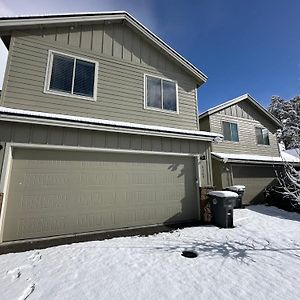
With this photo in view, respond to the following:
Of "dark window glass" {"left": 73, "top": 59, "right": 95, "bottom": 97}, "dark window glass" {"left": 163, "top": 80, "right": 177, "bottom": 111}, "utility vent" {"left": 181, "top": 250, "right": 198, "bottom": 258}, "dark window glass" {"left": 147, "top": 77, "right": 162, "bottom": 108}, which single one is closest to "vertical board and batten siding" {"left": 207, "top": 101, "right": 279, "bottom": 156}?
"dark window glass" {"left": 163, "top": 80, "right": 177, "bottom": 111}

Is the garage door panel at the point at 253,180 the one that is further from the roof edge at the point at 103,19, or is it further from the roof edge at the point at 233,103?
the roof edge at the point at 103,19

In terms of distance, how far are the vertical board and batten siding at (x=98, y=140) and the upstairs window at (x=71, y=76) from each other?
152cm

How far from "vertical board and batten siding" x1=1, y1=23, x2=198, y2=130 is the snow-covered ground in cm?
412

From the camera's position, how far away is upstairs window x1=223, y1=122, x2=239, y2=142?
13.0m

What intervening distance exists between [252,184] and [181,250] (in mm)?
9085

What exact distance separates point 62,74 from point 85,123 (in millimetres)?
2117

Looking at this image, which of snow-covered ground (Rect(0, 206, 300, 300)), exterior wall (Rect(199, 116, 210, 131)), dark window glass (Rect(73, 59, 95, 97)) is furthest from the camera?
exterior wall (Rect(199, 116, 210, 131))

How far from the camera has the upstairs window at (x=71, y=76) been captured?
6.50m

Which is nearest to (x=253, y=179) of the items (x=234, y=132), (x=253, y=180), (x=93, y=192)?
(x=253, y=180)

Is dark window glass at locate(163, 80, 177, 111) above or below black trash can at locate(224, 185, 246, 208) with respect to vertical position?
above

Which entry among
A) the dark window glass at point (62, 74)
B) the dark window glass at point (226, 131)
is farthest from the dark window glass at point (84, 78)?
the dark window glass at point (226, 131)

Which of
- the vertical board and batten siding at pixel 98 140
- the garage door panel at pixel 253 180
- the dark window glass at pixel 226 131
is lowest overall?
the garage door panel at pixel 253 180

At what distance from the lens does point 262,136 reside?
14539 millimetres

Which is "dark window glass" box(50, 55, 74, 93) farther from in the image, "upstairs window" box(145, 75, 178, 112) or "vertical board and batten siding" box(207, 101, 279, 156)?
"vertical board and batten siding" box(207, 101, 279, 156)
